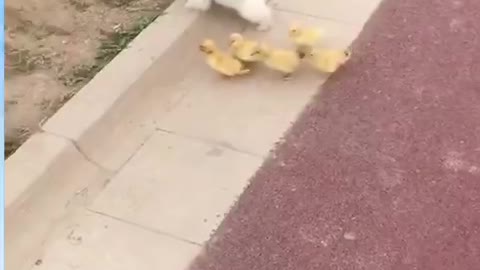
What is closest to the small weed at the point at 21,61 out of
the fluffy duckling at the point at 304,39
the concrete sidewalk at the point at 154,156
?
the concrete sidewalk at the point at 154,156

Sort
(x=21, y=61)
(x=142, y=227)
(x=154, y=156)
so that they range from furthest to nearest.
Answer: (x=21, y=61) → (x=154, y=156) → (x=142, y=227)

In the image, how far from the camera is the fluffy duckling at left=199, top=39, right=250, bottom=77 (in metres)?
1.69

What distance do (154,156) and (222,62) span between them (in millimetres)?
244

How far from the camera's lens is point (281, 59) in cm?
169

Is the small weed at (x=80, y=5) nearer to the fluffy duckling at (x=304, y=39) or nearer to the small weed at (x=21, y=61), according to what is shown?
the small weed at (x=21, y=61)

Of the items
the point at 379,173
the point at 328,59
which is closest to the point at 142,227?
the point at 379,173

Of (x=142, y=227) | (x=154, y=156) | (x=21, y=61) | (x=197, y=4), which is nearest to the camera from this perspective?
(x=142, y=227)

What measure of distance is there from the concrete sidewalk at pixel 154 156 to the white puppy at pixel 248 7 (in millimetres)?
25

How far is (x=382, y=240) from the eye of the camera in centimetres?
137

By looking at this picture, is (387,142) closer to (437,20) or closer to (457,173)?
(457,173)

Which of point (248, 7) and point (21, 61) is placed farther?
point (248, 7)

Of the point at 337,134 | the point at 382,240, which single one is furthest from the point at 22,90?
the point at 382,240

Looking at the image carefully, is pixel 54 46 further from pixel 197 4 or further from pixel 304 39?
pixel 304 39

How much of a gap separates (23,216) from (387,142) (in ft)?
1.87
